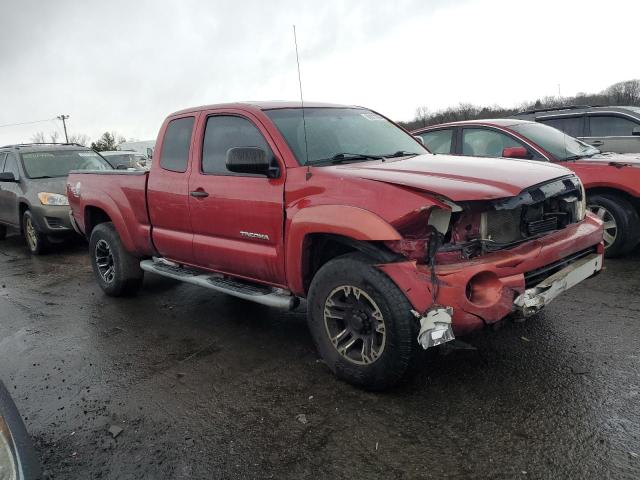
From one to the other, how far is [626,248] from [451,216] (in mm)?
3798

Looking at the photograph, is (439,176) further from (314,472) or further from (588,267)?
(314,472)

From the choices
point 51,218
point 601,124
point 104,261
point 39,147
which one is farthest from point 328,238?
point 39,147

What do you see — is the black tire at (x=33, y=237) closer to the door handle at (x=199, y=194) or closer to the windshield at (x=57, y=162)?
the windshield at (x=57, y=162)

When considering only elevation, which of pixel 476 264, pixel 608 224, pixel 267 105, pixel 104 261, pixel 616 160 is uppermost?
pixel 267 105

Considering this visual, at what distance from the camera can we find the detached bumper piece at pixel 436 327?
278 cm

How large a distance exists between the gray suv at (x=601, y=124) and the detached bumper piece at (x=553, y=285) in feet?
15.5

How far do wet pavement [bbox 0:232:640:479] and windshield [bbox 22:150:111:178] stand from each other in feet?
15.8

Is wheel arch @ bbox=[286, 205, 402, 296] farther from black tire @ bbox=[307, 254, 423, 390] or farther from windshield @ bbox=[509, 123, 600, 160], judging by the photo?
windshield @ bbox=[509, 123, 600, 160]

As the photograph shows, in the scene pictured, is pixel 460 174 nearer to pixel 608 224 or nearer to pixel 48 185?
pixel 608 224

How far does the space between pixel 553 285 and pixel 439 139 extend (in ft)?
13.9

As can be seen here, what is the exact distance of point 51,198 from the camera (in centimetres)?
822

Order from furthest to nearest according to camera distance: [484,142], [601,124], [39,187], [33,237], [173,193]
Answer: [33,237], [39,187], [601,124], [484,142], [173,193]

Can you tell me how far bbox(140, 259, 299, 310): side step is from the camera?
3674 millimetres

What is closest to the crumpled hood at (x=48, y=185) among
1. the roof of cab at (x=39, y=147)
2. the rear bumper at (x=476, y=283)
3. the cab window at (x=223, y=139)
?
the roof of cab at (x=39, y=147)
